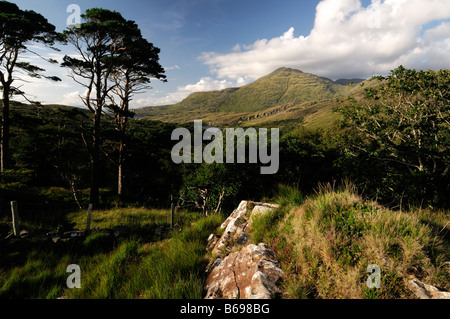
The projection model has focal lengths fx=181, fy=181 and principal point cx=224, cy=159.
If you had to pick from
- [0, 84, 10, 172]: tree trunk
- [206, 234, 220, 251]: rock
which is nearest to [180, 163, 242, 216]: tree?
[206, 234, 220, 251]: rock

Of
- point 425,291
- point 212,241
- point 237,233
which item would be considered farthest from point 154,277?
point 425,291

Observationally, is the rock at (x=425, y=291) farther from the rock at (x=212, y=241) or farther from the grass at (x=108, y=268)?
the rock at (x=212, y=241)

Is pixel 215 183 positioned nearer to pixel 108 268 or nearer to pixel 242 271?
pixel 108 268

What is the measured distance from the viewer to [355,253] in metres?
2.83

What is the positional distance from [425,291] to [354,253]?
779mm

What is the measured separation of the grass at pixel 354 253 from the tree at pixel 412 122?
666cm

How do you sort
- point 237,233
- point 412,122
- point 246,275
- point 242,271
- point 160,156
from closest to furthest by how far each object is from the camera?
point 246,275 → point 242,271 → point 237,233 → point 412,122 → point 160,156

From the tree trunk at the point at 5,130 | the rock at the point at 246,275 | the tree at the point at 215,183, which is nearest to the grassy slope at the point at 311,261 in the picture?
the rock at the point at 246,275

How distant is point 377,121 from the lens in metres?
9.84

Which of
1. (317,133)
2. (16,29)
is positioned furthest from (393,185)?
(317,133)

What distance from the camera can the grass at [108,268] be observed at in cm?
312

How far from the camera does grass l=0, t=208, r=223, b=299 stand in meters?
3.12

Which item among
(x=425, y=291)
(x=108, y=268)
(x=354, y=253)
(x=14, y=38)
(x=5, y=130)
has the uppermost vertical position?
(x=14, y=38)

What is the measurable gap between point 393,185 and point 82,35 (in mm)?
21766
